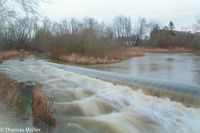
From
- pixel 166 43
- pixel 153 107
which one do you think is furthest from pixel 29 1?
pixel 166 43

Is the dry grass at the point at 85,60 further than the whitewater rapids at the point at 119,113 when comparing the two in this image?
Yes

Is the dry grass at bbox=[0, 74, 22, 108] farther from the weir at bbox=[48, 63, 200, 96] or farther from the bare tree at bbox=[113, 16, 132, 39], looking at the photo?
the bare tree at bbox=[113, 16, 132, 39]

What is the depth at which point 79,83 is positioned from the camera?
57.0 ft

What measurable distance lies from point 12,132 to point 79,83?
10829 millimetres

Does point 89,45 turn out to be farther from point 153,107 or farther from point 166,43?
point 166,43

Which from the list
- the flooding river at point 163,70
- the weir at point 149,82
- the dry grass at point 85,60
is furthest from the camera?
the dry grass at point 85,60

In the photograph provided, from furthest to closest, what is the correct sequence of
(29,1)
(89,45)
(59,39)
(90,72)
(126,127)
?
(59,39), (89,45), (90,72), (29,1), (126,127)

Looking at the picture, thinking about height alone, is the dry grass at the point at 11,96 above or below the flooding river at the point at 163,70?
above

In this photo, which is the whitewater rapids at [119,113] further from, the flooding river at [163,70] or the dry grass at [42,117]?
the flooding river at [163,70]

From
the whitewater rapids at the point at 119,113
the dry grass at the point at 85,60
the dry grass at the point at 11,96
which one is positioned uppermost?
the dry grass at the point at 11,96

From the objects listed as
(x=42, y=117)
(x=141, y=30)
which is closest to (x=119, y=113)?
(x=42, y=117)

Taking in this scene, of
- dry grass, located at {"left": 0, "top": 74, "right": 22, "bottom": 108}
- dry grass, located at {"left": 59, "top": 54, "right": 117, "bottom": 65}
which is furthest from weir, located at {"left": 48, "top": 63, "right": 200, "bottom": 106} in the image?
dry grass, located at {"left": 59, "top": 54, "right": 117, "bottom": 65}

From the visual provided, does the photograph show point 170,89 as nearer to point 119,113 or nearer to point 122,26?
point 119,113

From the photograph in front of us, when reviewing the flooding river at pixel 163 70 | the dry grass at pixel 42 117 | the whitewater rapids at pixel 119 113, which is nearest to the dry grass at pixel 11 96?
the dry grass at pixel 42 117
